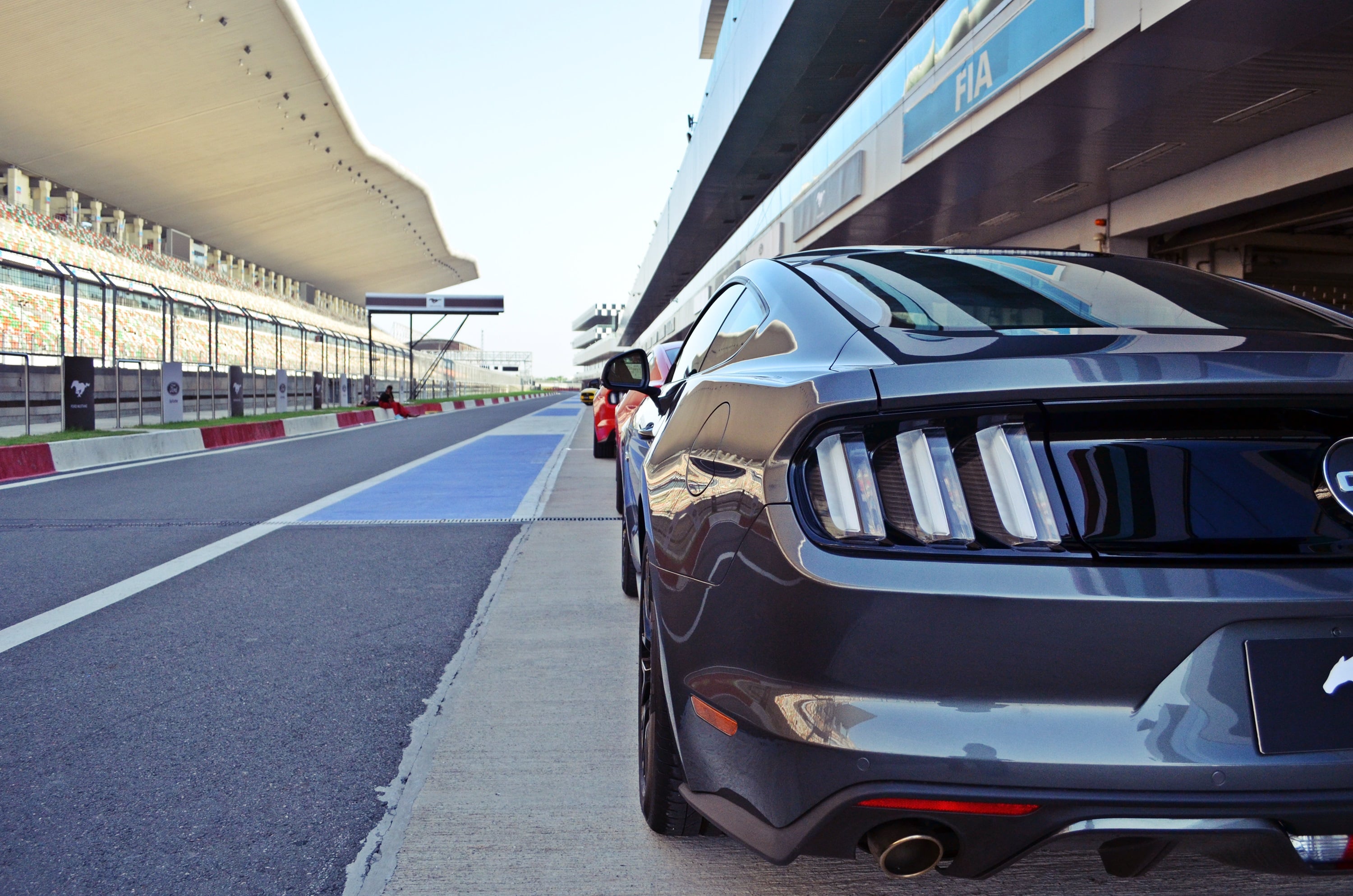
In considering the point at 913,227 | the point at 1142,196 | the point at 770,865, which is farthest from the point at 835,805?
the point at 913,227

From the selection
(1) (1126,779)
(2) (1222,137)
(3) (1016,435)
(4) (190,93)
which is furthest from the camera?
(4) (190,93)

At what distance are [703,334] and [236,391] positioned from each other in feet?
73.4

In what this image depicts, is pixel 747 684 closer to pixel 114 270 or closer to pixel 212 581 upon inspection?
pixel 212 581

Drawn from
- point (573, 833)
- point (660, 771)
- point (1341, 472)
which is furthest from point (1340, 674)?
point (573, 833)

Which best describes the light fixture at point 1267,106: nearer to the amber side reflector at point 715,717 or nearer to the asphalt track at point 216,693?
the asphalt track at point 216,693

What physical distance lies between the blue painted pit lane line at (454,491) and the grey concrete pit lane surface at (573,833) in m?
4.53

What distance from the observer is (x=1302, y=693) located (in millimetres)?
1590

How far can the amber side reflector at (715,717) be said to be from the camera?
185 centimetres

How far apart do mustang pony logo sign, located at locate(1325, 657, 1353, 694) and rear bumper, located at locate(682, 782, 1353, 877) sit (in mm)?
159

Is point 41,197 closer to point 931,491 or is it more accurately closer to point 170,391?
point 170,391

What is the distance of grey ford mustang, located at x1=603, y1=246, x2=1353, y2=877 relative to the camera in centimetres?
159

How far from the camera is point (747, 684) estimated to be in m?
1.80

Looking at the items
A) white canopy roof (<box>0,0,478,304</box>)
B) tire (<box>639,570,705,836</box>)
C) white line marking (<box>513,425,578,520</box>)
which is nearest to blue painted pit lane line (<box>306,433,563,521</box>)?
white line marking (<box>513,425,578,520</box>)

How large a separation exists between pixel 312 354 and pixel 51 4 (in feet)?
40.0
